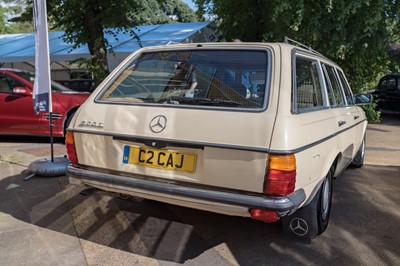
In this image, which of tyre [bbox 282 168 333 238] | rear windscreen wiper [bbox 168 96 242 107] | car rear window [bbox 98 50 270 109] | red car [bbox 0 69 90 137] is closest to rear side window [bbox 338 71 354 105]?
tyre [bbox 282 168 333 238]

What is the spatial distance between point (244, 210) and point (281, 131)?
0.59 metres

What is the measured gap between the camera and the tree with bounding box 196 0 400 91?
Answer: 29.3ft

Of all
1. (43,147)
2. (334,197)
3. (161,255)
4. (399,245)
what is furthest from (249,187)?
(43,147)

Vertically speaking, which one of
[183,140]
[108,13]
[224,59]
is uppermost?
[108,13]

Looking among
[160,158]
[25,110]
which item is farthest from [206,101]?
[25,110]

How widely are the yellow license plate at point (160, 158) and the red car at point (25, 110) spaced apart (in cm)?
473

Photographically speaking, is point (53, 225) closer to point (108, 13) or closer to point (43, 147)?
point (43, 147)

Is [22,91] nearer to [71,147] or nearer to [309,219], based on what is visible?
[71,147]

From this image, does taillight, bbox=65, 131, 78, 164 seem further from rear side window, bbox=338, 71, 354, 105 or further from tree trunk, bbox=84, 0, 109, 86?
tree trunk, bbox=84, 0, 109, 86

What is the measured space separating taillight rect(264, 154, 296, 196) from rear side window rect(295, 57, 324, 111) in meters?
0.49

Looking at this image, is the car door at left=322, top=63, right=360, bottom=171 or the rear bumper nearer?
the rear bumper

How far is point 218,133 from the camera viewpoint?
2.67 m

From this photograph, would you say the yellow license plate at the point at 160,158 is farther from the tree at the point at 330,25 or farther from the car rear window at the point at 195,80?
the tree at the point at 330,25

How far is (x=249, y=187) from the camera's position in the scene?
8.50 feet
